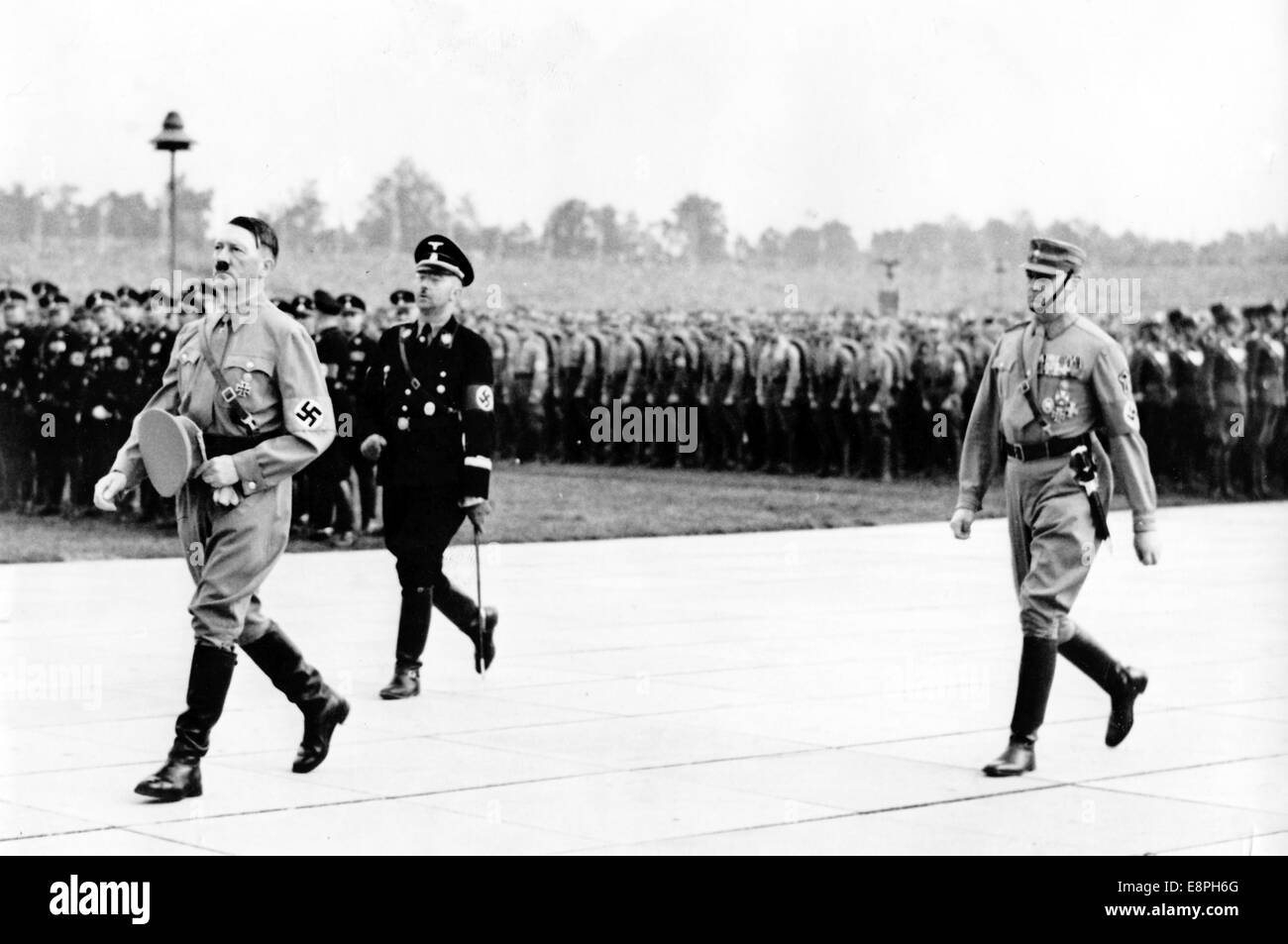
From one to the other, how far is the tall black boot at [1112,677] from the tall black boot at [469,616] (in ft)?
8.70

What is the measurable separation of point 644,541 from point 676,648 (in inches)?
265

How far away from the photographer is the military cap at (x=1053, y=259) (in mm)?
7887

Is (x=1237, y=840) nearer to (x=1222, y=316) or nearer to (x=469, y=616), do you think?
(x=469, y=616)

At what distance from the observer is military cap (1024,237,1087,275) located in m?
7.89

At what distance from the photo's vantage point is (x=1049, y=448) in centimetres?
786

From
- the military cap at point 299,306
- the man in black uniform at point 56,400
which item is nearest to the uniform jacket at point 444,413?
the military cap at point 299,306

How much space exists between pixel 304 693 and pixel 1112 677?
2723mm

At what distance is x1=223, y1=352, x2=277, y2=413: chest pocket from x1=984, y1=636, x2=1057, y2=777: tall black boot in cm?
255

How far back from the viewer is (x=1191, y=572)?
15406mm

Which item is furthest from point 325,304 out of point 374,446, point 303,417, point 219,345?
point 303,417

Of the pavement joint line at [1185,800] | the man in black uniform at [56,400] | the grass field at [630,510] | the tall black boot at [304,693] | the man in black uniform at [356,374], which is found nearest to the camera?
the pavement joint line at [1185,800]

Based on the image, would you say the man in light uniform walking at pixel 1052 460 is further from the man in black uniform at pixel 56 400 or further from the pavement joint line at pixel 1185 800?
the man in black uniform at pixel 56 400
